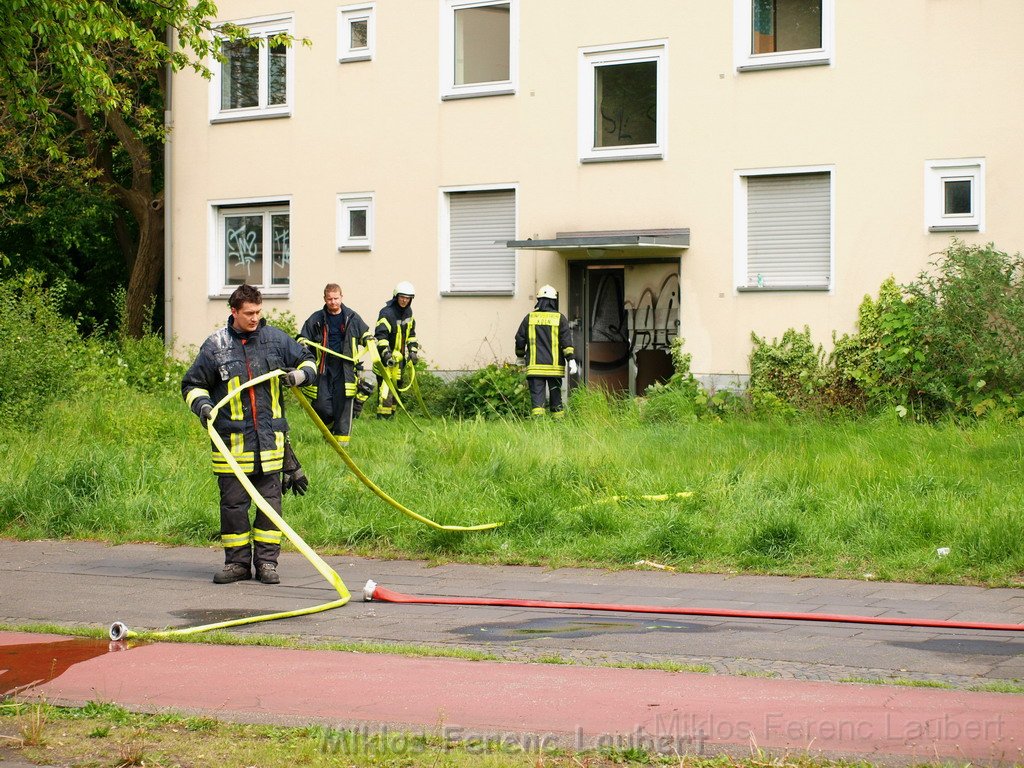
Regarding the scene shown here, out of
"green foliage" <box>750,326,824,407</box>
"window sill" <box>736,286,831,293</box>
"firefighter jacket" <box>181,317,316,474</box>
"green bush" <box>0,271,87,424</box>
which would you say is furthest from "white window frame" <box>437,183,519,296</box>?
"firefighter jacket" <box>181,317,316,474</box>

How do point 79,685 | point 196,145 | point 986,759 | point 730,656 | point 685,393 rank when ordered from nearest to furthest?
point 986,759
point 79,685
point 730,656
point 685,393
point 196,145

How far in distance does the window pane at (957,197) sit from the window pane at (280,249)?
10713 millimetres

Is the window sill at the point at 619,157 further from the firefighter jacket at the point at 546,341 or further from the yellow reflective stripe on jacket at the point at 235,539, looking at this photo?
the yellow reflective stripe on jacket at the point at 235,539

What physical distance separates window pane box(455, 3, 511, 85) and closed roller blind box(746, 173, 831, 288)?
14.8 feet

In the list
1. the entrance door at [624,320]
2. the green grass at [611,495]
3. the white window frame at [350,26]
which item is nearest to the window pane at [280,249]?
the white window frame at [350,26]

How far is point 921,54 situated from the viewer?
16.9 meters

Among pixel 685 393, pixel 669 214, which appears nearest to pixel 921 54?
pixel 669 214

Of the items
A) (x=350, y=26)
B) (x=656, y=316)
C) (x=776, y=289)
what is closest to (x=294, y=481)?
(x=776, y=289)

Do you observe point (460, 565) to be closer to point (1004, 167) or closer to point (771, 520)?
point (771, 520)

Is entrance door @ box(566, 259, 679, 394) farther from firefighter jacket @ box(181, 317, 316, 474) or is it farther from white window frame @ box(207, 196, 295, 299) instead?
firefighter jacket @ box(181, 317, 316, 474)

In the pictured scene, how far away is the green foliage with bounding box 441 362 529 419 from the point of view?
1867 centimetres

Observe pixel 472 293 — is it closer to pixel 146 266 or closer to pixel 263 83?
pixel 263 83

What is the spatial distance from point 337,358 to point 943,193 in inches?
314

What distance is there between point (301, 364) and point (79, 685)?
3485mm
